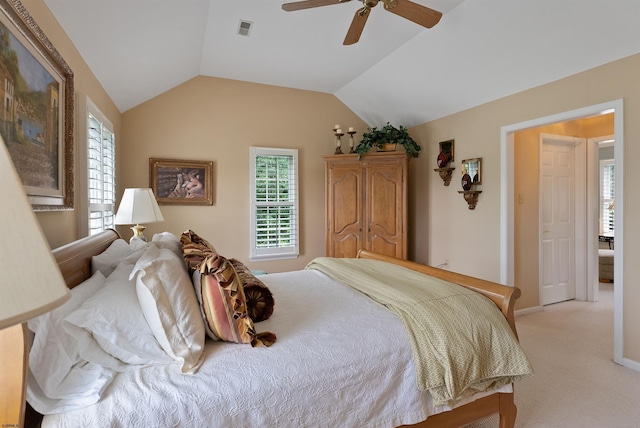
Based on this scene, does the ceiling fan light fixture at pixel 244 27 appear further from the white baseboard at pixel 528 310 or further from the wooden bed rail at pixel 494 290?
the white baseboard at pixel 528 310

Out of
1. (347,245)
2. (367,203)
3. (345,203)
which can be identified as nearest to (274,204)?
(345,203)

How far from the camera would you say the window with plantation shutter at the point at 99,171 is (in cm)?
254

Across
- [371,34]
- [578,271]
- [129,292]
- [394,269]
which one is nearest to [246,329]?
[129,292]

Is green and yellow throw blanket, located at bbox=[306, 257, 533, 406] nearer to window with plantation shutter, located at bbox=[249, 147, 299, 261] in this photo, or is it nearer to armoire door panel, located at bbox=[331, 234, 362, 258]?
armoire door panel, located at bbox=[331, 234, 362, 258]

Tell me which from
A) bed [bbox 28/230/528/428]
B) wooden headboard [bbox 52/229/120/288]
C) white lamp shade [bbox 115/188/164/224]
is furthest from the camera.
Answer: white lamp shade [bbox 115/188/164/224]

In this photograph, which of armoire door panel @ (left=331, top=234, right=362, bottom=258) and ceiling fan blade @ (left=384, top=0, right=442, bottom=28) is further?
armoire door panel @ (left=331, top=234, right=362, bottom=258)

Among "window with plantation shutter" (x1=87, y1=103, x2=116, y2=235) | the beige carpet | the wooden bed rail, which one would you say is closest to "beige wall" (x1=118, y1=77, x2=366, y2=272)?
"window with plantation shutter" (x1=87, y1=103, x2=116, y2=235)

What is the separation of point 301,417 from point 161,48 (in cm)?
321

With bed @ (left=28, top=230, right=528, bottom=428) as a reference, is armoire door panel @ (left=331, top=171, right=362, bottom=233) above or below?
above

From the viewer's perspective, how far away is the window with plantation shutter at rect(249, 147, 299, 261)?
4645 millimetres

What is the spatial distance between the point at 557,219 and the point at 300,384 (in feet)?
14.4

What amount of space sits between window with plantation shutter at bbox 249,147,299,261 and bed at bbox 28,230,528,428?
276 centimetres

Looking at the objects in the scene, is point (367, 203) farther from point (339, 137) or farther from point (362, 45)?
point (362, 45)

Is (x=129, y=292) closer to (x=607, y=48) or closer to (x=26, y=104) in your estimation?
(x=26, y=104)
